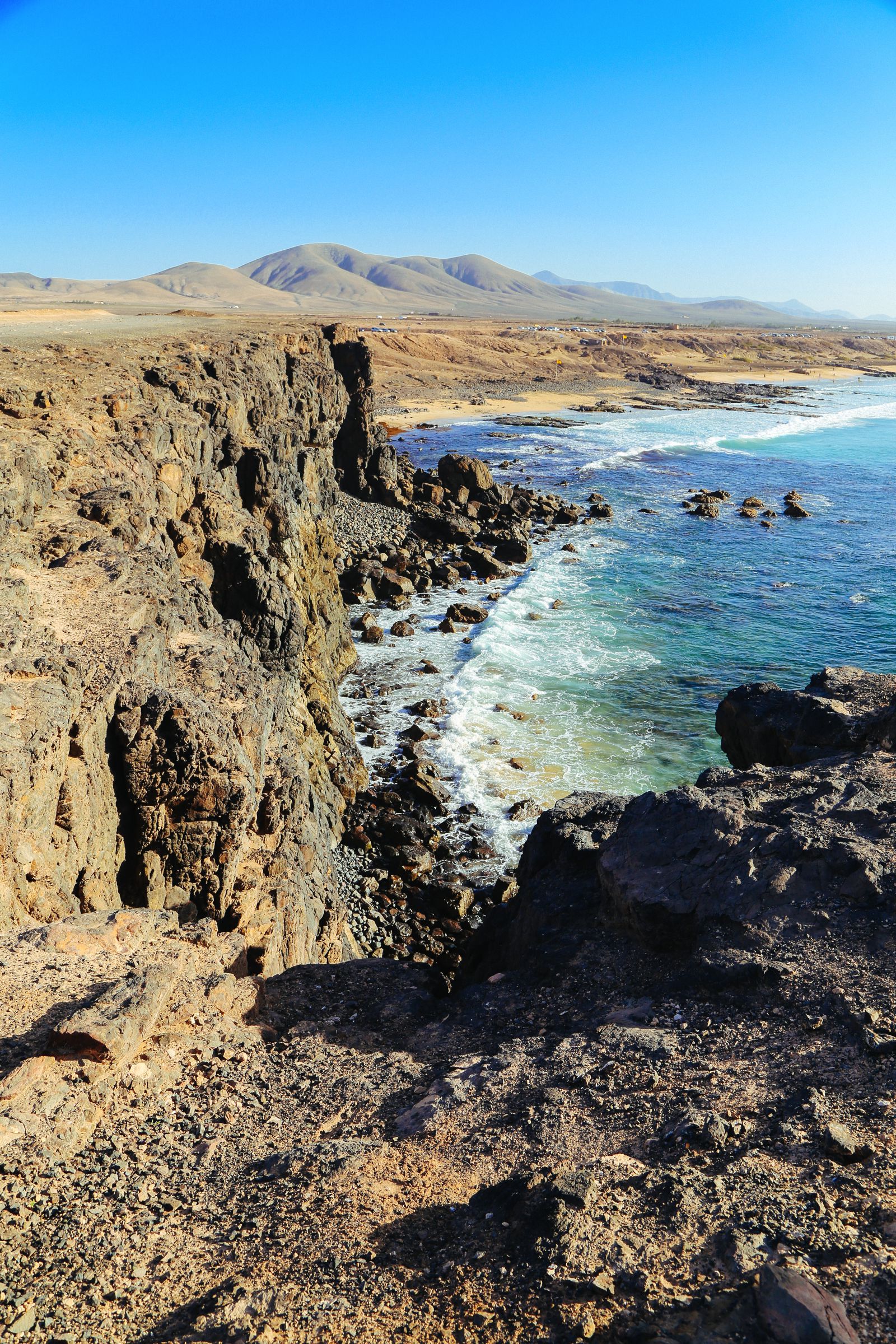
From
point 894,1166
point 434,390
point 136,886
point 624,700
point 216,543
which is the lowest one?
point 624,700

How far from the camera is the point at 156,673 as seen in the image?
12.1m

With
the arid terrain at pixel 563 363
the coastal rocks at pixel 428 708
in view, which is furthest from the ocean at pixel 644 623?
the arid terrain at pixel 563 363

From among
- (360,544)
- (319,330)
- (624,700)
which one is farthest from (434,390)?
(624,700)

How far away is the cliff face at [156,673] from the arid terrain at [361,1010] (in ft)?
0.22

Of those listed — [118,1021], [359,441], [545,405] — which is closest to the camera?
[118,1021]

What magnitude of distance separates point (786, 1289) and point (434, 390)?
99343mm

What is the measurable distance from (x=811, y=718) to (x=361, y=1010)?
368 inches

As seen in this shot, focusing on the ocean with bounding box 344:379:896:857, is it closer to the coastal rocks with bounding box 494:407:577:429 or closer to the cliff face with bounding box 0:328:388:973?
the cliff face with bounding box 0:328:388:973

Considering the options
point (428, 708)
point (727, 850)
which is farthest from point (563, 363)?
point (727, 850)

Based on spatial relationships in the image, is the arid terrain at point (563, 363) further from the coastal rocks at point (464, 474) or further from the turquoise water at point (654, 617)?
the coastal rocks at point (464, 474)

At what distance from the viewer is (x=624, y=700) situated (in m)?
29.3

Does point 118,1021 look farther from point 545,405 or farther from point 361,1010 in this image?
point 545,405

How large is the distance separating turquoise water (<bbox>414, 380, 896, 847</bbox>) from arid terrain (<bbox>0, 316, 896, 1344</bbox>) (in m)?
7.48

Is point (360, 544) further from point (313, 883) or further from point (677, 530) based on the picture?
point (313, 883)
